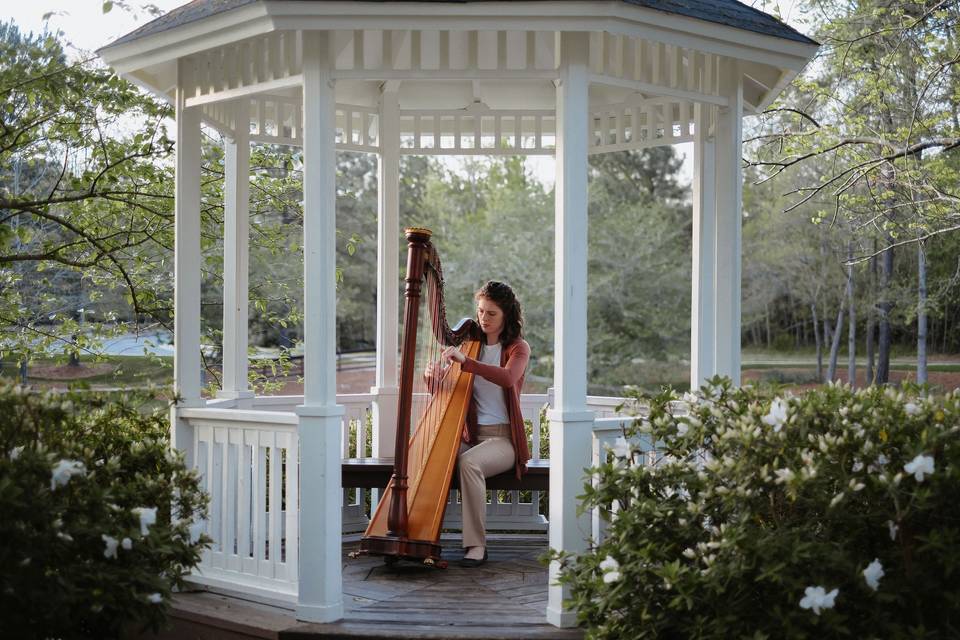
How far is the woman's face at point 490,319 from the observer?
5.33 metres

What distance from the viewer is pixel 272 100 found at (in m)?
5.81

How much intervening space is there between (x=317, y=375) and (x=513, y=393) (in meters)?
1.31

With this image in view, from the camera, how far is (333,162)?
429 cm

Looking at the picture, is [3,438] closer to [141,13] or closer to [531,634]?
[531,634]

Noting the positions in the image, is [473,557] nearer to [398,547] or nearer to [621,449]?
[398,547]

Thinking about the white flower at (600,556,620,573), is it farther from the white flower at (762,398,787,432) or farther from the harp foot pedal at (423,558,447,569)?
the harp foot pedal at (423,558,447,569)

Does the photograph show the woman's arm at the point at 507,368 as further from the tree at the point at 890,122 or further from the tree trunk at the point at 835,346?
the tree trunk at the point at 835,346

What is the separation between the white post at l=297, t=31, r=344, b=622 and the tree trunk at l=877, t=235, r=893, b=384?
59.0ft

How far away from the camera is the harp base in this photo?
195 inches

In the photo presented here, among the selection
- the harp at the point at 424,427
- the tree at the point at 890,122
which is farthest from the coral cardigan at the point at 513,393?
the tree at the point at 890,122

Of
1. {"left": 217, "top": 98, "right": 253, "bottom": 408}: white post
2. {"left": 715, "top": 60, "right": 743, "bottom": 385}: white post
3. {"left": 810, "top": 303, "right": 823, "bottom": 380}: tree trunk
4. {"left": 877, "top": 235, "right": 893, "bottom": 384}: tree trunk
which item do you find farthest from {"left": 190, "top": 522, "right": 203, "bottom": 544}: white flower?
{"left": 810, "top": 303, "right": 823, "bottom": 380}: tree trunk

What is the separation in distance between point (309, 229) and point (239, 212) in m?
1.42

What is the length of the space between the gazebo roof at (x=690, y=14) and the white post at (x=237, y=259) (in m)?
0.89

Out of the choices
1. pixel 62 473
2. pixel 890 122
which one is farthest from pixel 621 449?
pixel 890 122
